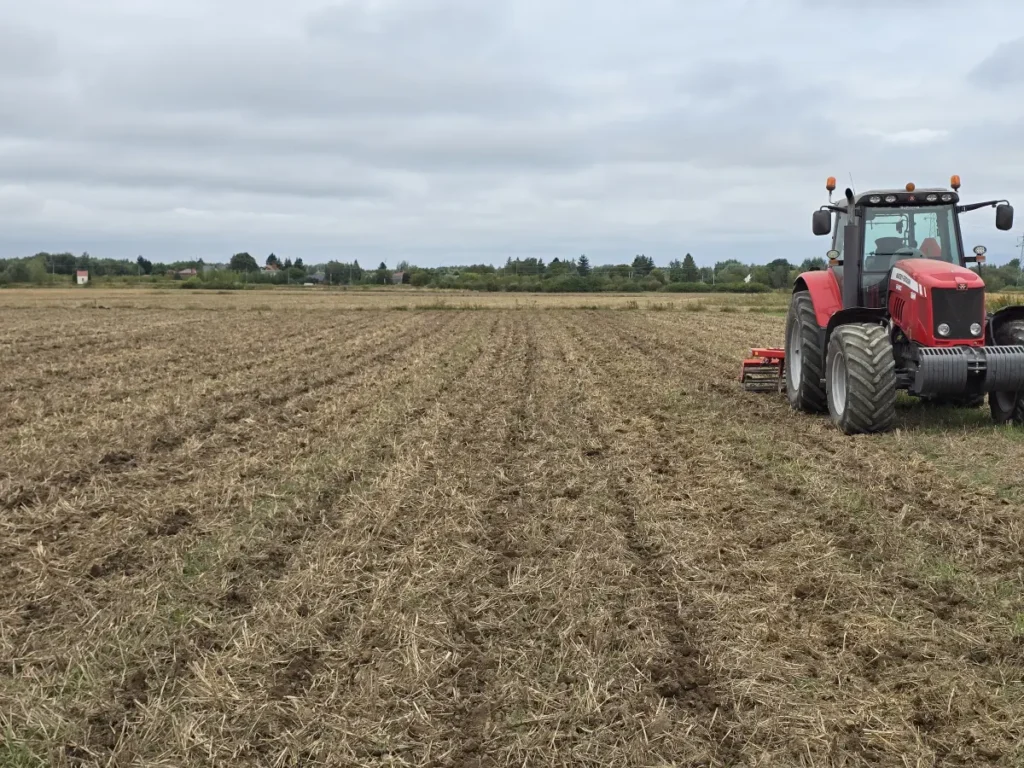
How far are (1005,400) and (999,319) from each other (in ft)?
2.68

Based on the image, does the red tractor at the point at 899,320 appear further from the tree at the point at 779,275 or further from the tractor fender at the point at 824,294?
the tree at the point at 779,275

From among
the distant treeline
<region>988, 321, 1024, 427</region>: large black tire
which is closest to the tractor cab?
<region>988, 321, 1024, 427</region>: large black tire

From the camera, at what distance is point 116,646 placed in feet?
12.4

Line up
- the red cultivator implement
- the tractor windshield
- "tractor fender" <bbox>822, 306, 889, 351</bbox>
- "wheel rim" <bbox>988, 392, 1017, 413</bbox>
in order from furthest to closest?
the red cultivator implement
the tractor windshield
"tractor fender" <bbox>822, 306, 889, 351</bbox>
"wheel rim" <bbox>988, 392, 1017, 413</bbox>

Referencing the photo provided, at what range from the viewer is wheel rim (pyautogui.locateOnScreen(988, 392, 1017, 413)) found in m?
8.49

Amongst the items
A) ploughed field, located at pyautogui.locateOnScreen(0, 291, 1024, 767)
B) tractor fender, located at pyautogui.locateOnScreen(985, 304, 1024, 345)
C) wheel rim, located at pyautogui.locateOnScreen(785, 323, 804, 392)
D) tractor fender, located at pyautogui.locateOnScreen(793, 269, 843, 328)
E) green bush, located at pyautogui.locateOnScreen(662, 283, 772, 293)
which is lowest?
ploughed field, located at pyautogui.locateOnScreen(0, 291, 1024, 767)

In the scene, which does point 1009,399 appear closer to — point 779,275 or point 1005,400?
point 1005,400

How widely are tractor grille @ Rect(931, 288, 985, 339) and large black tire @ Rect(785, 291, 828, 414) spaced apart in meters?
1.59

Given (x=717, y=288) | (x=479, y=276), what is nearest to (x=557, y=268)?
(x=479, y=276)

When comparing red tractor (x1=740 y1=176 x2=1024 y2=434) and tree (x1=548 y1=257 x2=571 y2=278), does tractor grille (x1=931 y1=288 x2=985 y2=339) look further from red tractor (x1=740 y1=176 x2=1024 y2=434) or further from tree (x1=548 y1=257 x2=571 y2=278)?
tree (x1=548 y1=257 x2=571 y2=278)

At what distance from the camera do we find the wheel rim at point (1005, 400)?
8492 millimetres

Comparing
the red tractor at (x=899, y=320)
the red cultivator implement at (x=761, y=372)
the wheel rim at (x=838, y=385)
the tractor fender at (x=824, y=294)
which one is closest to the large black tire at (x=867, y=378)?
the red tractor at (x=899, y=320)

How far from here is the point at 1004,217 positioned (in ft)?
27.4

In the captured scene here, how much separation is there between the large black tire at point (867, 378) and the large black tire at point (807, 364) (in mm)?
1076
